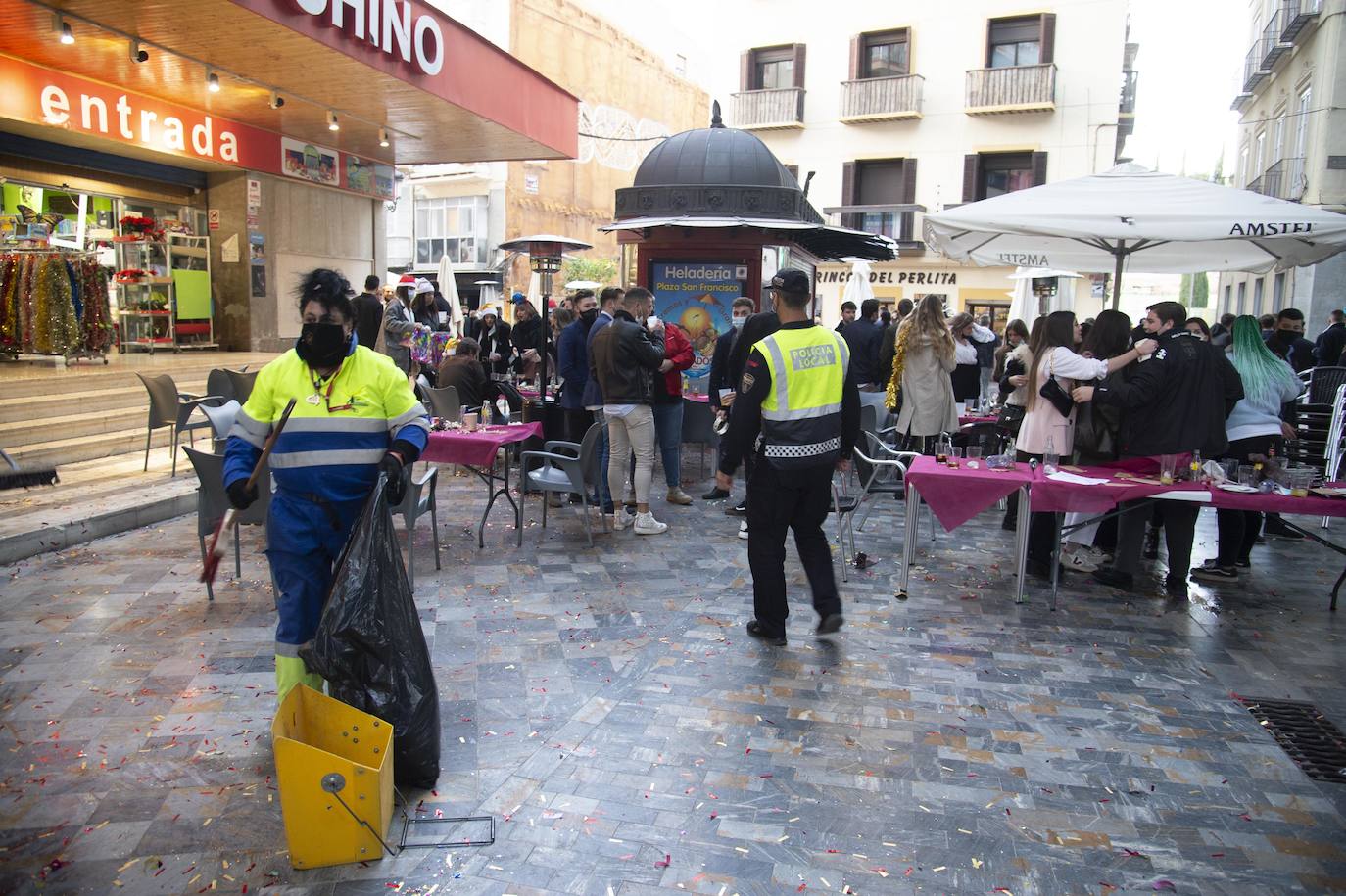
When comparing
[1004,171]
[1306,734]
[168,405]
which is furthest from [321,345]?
[1004,171]

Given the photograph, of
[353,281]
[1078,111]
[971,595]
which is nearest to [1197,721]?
[971,595]

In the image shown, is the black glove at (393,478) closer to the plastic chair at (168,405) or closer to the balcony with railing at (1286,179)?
the plastic chair at (168,405)

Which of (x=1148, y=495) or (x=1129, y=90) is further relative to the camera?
(x=1129, y=90)

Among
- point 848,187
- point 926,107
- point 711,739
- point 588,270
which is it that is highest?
point 926,107

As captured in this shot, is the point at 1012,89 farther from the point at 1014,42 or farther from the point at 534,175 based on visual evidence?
the point at 534,175

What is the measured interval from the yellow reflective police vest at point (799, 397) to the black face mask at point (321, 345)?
2.18 meters

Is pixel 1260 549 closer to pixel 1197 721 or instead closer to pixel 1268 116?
pixel 1197 721

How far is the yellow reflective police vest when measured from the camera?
4.86 m

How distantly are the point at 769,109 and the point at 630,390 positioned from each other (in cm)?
2288

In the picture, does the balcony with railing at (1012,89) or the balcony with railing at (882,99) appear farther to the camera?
the balcony with railing at (882,99)

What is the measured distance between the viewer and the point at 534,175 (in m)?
32.2

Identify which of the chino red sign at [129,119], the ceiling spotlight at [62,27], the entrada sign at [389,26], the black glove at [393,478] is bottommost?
the black glove at [393,478]

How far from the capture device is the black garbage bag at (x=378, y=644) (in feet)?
10.7

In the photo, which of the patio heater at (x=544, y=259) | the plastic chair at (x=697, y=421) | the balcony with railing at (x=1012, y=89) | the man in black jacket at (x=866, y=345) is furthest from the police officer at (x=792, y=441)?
the balcony with railing at (x=1012, y=89)
